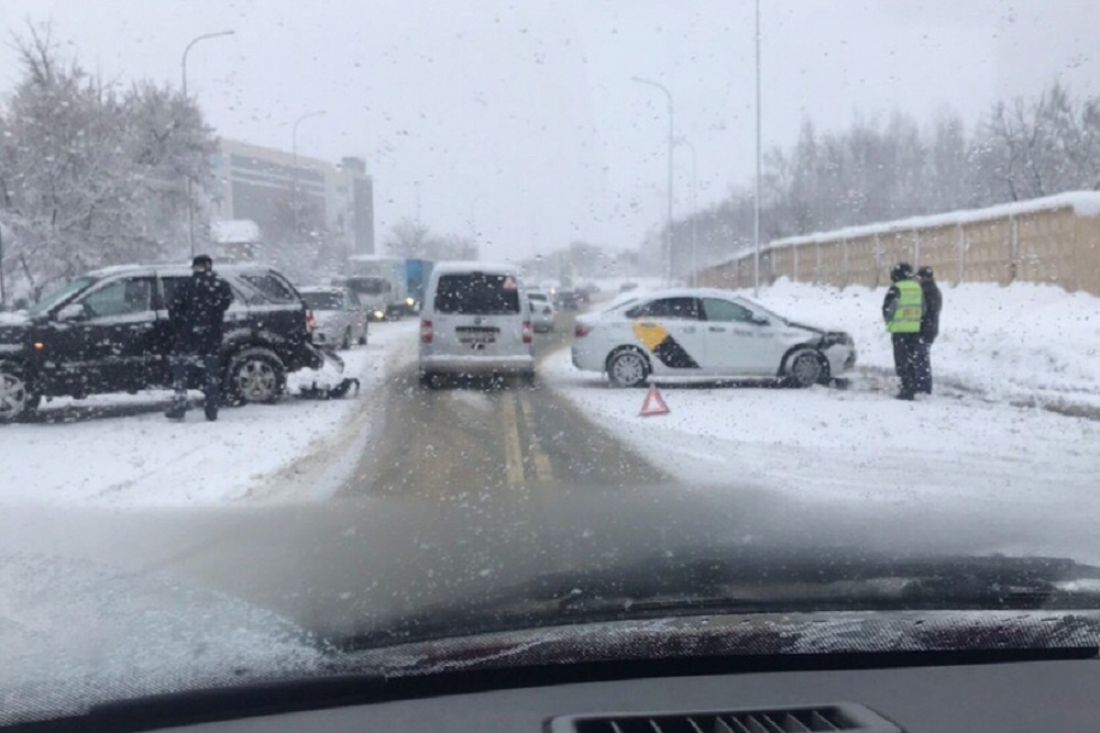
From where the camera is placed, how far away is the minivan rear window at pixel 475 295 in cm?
1862

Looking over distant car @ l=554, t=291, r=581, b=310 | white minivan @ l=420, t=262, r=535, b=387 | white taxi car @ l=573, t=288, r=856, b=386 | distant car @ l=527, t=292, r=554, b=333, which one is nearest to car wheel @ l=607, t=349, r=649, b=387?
white taxi car @ l=573, t=288, r=856, b=386

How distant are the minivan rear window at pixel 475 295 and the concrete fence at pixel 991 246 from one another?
30.3 feet

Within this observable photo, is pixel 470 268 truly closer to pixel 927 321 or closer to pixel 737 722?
pixel 927 321

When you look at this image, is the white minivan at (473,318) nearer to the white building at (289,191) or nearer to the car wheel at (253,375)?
the white building at (289,191)

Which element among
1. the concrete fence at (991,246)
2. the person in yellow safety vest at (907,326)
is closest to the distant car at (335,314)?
the person in yellow safety vest at (907,326)

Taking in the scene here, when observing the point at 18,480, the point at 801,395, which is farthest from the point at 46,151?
the point at 801,395

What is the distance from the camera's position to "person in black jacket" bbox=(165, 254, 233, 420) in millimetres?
14062

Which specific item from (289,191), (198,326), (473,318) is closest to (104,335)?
(198,326)

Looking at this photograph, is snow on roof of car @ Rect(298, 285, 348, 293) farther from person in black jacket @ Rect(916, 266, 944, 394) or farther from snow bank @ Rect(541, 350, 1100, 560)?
person in black jacket @ Rect(916, 266, 944, 394)

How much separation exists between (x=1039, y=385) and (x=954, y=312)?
4.89 meters

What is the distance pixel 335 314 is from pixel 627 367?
5165mm

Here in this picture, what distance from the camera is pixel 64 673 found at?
3.90 meters

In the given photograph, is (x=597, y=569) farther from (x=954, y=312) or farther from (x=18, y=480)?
(x=954, y=312)

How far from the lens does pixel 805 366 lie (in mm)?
18750
